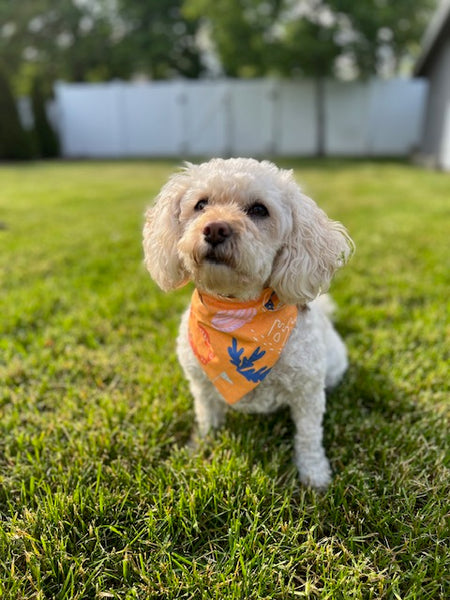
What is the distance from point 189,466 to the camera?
6.57 ft

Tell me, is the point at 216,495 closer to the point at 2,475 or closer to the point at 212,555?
the point at 212,555

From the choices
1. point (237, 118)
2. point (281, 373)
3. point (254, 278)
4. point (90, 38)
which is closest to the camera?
point (254, 278)

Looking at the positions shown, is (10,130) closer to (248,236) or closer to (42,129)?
(42,129)

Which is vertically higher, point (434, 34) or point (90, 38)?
point (90, 38)

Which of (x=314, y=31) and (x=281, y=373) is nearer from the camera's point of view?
(x=281, y=373)

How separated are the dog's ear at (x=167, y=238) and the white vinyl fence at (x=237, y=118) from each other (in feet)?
58.4

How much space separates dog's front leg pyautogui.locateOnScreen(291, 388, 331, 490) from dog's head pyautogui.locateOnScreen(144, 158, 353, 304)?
19.3 inches

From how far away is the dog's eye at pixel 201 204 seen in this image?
202 cm

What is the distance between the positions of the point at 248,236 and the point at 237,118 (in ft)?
65.6

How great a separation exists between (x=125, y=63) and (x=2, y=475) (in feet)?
101

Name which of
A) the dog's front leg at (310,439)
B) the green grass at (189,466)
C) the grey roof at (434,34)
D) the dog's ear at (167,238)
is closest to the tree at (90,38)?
the grey roof at (434,34)

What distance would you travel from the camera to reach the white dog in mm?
1831

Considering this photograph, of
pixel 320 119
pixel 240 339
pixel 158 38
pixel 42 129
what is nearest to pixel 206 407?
pixel 240 339

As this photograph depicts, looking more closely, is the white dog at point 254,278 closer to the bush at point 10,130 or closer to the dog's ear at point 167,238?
the dog's ear at point 167,238
